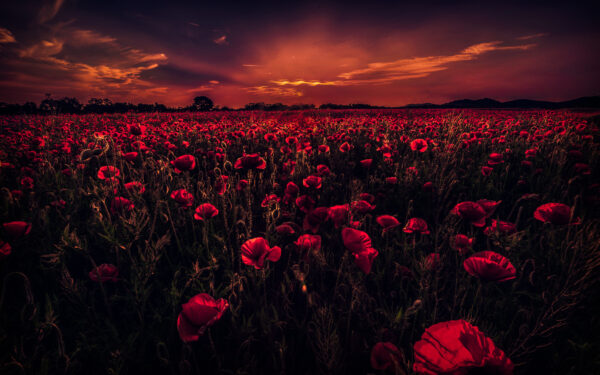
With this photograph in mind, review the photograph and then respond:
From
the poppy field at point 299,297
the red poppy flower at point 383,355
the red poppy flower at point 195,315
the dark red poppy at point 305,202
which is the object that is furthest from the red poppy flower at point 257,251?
the red poppy flower at point 383,355

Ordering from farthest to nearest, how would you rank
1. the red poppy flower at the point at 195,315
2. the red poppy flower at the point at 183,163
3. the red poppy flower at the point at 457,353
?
the red poppy flower at the point at 183,163 < the red poppy flower at the point at 195,315 < the red poppy flower at the point at 457,353

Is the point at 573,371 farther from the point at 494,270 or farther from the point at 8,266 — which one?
the point at 8,266

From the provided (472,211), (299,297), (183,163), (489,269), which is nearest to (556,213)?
(472,211)

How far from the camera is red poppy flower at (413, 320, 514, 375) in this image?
573 millimetres

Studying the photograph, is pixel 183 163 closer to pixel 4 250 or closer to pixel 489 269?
pixel 4 250

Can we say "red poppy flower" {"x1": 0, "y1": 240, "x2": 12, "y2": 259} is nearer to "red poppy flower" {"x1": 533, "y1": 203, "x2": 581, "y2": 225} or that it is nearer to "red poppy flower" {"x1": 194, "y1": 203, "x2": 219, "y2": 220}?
"red poppy flower" {"x1": 194, "y1": 203, "x2": 219, "y2": 220}

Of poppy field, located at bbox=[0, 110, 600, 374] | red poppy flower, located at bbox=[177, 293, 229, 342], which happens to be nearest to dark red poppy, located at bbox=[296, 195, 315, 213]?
poppy field, located at bbox=[0, 110, 600, 374]

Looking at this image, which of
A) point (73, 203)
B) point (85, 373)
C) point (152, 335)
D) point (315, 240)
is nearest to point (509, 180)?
point (315, 240)

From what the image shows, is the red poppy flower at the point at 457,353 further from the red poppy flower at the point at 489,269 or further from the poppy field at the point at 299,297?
the red poppy flower at the point at 489,269

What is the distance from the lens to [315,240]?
48.9 inches

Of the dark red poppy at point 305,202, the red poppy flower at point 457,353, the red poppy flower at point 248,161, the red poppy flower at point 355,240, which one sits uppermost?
the red poppy flower at point 248,161

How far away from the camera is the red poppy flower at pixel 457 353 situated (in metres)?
0.57

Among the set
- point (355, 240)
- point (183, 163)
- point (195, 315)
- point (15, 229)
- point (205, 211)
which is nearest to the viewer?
point (195, 315)

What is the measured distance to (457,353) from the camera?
634mm
